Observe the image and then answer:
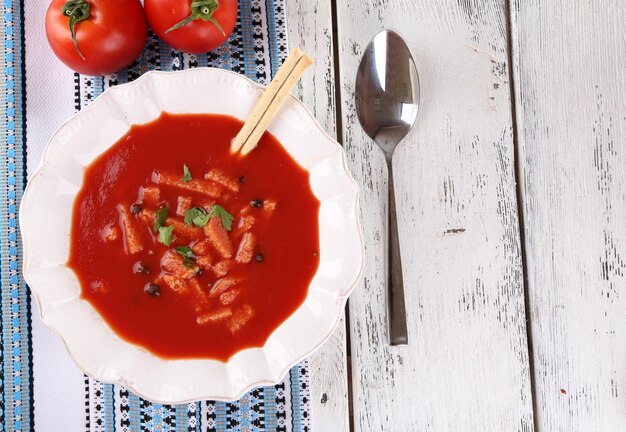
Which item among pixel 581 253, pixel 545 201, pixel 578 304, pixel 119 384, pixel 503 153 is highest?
pixel 503 153

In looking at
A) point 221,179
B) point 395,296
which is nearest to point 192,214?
point 221,179

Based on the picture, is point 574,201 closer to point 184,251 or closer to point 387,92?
point 387,92

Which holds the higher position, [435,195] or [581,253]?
[435,195]

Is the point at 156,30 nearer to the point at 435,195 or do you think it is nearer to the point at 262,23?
the point at 262,23

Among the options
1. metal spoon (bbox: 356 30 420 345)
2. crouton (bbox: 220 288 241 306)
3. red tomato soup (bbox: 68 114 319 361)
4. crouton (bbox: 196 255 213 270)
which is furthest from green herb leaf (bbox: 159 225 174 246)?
metal spoon (bbox: 356 30 420 345)

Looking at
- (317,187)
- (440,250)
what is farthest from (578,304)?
(317,187)

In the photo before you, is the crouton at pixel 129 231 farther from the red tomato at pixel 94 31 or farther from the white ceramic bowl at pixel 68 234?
the red tomato at pixel 94 31

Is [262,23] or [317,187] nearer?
[317,187]
